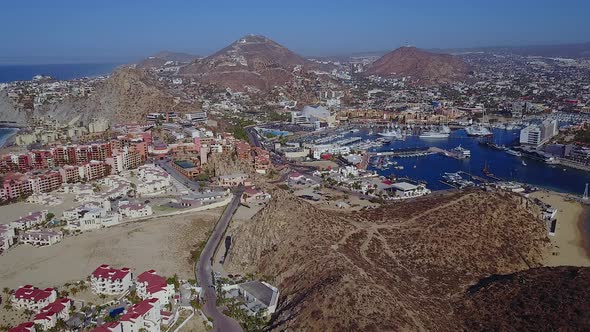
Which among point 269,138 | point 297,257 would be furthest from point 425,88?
point 297,257

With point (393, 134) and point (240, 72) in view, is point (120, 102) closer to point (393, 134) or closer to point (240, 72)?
point (393, 134)

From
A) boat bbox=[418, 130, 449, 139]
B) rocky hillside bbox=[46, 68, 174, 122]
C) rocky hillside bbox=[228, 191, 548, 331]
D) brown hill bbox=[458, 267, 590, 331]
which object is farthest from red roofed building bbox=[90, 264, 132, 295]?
boat bbox=[418, 130, 449, 139]

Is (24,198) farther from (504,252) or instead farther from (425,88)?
(425,88)

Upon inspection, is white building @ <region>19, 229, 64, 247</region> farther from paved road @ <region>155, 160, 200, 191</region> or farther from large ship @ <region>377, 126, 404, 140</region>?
large ship @ <region>377, 126, 404, 140</region>

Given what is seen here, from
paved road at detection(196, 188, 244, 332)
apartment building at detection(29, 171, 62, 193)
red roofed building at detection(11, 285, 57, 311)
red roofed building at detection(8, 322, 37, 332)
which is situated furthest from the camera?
apartment building at detection(29, 171, 62, 193)

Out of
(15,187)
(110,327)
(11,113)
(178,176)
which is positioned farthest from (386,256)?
(11,113)
